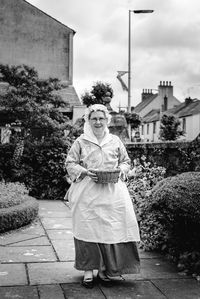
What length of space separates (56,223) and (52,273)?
314 centimetres

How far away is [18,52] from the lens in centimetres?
2281

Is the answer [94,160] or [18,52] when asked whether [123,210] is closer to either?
[94,160]

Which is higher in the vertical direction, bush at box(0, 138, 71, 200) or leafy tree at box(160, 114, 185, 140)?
leafy tree at box(160, 114, 185, 140)

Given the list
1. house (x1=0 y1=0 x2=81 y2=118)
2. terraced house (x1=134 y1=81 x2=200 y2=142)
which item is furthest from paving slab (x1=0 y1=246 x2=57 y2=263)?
terraced house (x1=134 y1=81 x2=200 y2=142)

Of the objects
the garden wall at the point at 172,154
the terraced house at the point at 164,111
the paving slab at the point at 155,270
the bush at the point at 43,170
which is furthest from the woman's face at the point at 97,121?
the terraced house at the point at 164,111

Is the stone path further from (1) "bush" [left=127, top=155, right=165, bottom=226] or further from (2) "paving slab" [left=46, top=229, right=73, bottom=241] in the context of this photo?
(1) "bush" [left=127, top=155, right=165, bottom=226]

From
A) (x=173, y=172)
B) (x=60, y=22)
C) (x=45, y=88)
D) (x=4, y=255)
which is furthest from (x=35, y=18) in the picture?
(x=4, y=255)

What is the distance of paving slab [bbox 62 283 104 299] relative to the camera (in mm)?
4062

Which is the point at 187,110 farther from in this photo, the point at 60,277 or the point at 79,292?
the point at 79,292

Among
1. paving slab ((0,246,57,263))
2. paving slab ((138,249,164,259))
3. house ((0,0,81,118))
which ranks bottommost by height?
paving slab ((138,249,164,259))

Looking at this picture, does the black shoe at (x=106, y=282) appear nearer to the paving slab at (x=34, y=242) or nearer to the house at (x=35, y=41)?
the paving slab at (x=34, y=242)

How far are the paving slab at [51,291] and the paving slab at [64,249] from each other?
1.10 meters

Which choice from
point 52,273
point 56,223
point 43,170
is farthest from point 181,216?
point 43,170

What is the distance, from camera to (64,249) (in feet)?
19.5
